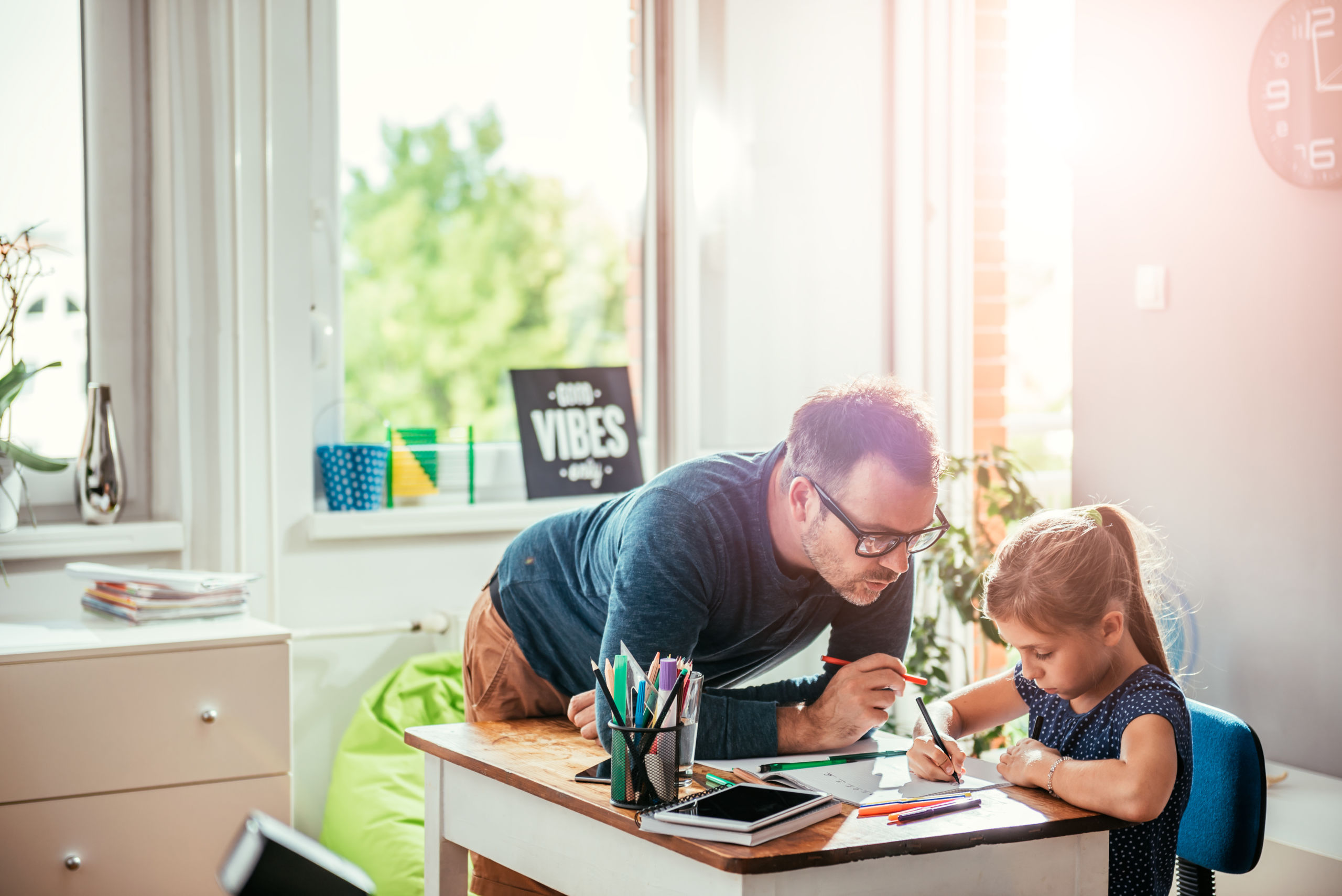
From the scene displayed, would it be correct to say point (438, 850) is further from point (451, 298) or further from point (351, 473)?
point (451, 298)

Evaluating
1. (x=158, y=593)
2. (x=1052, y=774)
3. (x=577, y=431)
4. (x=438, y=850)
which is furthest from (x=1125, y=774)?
(x=577, y=431)

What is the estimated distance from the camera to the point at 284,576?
9.60ft

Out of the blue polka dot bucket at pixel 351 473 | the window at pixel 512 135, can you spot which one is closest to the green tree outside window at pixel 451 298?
the window at pixel 512 135

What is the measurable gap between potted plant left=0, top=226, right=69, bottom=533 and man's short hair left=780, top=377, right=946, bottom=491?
1.60 m

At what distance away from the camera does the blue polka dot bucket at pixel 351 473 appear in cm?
303

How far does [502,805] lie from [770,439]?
7.09ft

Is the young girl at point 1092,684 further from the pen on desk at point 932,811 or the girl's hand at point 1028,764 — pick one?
the pen on desk at point 932,811

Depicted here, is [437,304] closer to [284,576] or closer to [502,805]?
[284,576]

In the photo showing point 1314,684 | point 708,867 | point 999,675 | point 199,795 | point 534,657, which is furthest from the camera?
point 1314,684

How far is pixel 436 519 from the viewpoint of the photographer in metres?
3.08

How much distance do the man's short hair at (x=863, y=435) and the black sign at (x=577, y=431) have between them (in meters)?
1.69

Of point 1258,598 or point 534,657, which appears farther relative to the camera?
point 1258,598

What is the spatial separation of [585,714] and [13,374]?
154 cm

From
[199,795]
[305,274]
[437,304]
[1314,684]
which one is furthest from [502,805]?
[437,304]
